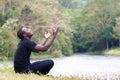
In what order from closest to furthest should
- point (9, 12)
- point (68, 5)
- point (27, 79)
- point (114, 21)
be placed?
point (27, 79) → point (9, 12) → point (114, 21) → point (68, 5)

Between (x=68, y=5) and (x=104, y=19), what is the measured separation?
5406cm

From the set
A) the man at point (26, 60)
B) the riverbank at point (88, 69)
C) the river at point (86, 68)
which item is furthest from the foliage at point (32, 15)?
the man at point (26, 60)

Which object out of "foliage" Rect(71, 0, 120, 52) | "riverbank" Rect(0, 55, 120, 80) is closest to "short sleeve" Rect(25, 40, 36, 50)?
"riverbank" Rect(0, 55, 120, 80)

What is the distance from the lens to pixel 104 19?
3258 inches

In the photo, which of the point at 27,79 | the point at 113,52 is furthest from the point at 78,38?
the point at 27,79

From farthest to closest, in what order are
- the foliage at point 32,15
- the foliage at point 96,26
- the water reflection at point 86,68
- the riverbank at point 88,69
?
the foliage at point 96,26, the foliage at point 32,15, the water reflection at point 86,68, the riverbank at point 88,69

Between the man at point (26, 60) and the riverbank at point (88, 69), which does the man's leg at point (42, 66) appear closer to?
the man at point (26, 60)

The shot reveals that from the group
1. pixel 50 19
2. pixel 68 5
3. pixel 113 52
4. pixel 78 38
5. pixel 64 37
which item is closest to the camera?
pixel 50 19

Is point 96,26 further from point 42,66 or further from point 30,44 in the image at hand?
point 30,44

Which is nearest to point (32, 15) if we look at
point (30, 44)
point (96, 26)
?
point (96, 26)

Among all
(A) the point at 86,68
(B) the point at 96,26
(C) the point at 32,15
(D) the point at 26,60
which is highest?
(D) the point at 26,60

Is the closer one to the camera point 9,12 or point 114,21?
point 9,12

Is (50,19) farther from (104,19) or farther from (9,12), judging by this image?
Result: (104,19)

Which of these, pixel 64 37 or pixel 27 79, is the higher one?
pixel 27 79
